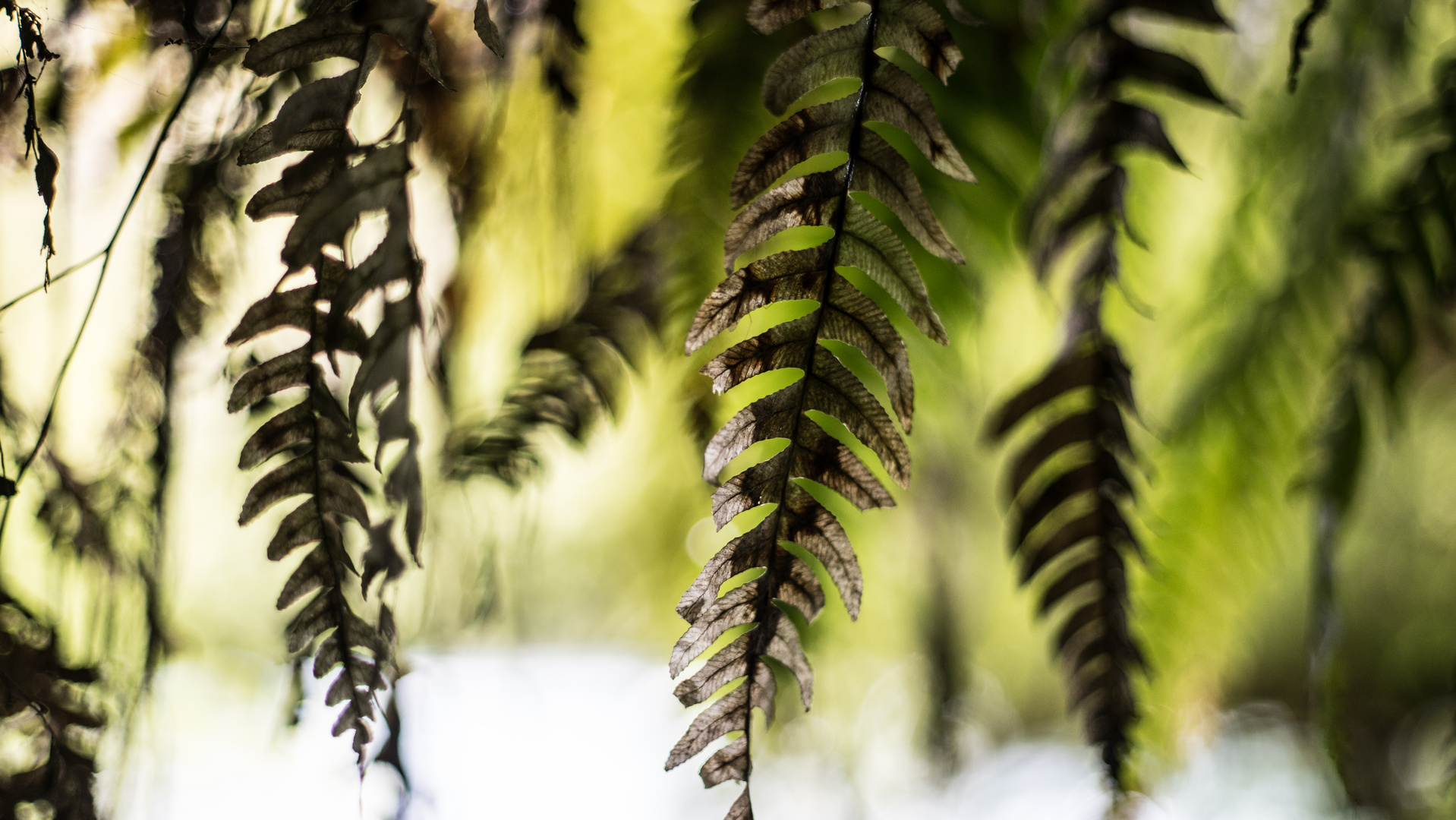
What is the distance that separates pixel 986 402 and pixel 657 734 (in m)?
0.83

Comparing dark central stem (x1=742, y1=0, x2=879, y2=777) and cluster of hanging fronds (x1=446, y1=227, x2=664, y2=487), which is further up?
cluster of hanging fronds (x1=446, y1=227, x2=664, y2=487)

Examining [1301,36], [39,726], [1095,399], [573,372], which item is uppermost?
[573,372]

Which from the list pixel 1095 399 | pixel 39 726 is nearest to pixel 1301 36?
pixel 1095 399

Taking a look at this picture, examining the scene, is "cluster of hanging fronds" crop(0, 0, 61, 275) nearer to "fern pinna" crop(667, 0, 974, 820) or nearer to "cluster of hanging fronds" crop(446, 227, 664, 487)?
"fern pinna" crop(667, 0, 974, 820)

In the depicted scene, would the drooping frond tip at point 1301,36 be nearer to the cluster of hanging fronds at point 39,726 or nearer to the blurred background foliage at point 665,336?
the blurred background foliage at point 665,336

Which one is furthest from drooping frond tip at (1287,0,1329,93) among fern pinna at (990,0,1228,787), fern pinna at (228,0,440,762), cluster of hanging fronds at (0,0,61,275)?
cluster of hanging fronds at (0,0,61,275)

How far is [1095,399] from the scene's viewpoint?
19.4 inches

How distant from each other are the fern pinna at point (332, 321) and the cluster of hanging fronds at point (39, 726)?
14 centimetres

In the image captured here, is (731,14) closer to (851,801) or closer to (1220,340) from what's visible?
(1220,340)

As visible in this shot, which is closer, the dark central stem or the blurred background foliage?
the dark central stem

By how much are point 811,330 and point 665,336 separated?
0.53 meters

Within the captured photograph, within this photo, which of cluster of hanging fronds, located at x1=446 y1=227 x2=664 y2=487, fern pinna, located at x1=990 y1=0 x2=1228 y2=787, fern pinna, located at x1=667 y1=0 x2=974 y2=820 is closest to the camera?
fern pinna, located at x1=667 y1=0 x2=974 y2=820

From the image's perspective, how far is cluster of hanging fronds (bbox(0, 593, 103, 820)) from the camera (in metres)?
0.37

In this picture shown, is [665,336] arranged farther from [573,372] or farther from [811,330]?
[811,330]
